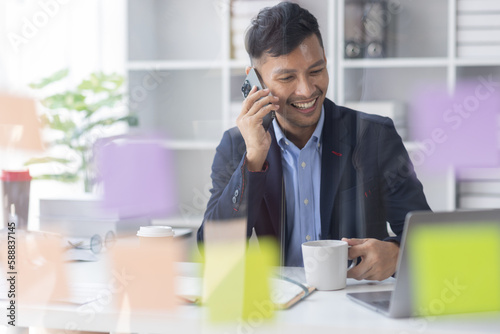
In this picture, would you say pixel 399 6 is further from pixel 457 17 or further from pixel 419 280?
pixel 419 280

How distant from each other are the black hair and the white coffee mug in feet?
1.85

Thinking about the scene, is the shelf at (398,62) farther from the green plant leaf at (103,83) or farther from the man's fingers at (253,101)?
the green plant leaf at (103,83)

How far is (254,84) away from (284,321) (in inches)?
26.1

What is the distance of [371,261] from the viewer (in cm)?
118

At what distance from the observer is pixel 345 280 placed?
1135mm

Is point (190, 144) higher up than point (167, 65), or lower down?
lower down

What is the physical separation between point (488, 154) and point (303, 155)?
0.99 m

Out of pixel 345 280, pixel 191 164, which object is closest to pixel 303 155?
pixel 191 164

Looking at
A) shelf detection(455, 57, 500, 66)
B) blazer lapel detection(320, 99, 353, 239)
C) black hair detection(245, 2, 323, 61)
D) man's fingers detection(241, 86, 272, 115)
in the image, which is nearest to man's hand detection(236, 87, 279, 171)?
man's fingers detection(241, 86, 272, 115)
